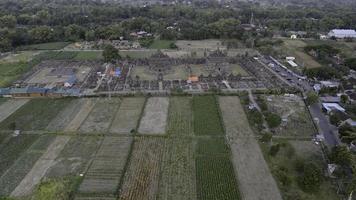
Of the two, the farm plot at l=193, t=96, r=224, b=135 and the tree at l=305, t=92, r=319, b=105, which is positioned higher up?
the tree at l=305, t=92, r=319, b=105

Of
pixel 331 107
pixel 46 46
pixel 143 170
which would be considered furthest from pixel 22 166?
pixel 46 46

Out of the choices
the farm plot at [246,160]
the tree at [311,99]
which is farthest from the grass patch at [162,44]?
the tree at [311,99]

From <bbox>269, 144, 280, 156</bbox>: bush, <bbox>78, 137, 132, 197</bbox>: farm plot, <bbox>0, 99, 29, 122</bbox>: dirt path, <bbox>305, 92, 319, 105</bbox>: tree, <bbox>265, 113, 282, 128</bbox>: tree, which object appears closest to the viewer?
<bbox>78, 137, 132, 197</bbox>: farm plot

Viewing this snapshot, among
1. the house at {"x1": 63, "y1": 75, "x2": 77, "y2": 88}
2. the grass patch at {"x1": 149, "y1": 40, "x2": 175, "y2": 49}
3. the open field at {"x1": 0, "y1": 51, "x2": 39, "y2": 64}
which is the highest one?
the grass patch at {"x1": 149, "y1": 40, "x2": 175, "y2": 49}

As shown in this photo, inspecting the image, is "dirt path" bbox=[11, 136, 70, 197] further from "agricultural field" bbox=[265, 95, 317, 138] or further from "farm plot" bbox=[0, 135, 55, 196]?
"agricultural field" bbox=[265, 95, 317, 138]

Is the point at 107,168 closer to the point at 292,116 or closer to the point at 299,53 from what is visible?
the point at 292,116

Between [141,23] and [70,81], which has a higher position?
[141,23]

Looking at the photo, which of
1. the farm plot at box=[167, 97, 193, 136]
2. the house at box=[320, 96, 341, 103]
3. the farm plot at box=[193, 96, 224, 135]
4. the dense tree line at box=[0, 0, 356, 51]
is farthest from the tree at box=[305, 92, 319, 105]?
the dense tree line at box=[0, 0, 356, 51]
